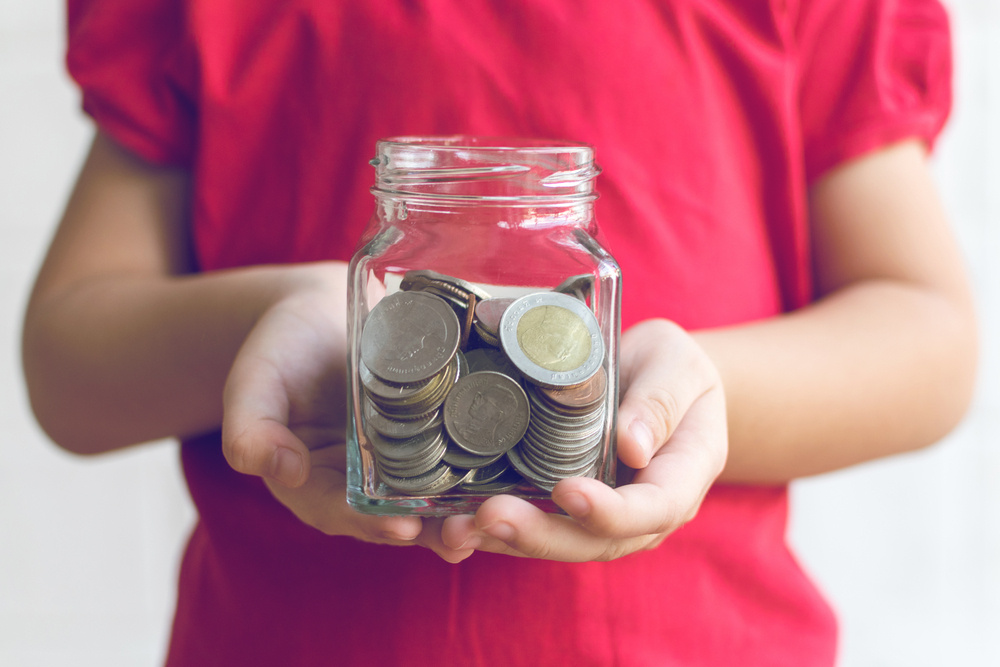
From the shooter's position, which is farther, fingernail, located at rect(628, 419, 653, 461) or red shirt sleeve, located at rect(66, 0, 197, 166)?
red shirt sleeve, located at rect(66, 0, 197, 166)

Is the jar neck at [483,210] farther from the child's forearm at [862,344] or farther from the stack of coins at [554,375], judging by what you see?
the child's forearm at [862,344]

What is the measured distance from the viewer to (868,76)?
741 millimetres

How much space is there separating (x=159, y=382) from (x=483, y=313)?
1.16 feet

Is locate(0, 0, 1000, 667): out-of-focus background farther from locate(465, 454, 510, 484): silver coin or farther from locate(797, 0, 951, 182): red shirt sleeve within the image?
locate(465, 454, 510, 484): silver coin

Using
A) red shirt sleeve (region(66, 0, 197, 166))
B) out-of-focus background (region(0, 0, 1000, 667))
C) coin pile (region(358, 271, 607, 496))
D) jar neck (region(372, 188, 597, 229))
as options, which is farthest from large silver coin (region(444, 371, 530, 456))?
out-of-focus background (region(0, 0, 1000, 667))

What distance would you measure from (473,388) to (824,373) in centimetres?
36

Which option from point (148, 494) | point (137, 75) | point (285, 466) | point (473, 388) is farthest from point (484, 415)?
point (148, 494)

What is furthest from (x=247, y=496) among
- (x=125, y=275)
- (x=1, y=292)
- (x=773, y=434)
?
(x=1, y=292)

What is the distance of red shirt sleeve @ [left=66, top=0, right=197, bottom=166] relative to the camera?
74 centimetres

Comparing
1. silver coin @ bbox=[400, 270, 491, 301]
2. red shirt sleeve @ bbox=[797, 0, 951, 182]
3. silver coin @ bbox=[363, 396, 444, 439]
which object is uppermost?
red shirt sleeve @ bbox=[797, 0, 951, 182]

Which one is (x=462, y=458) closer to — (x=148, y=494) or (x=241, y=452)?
(x=241, y=452)

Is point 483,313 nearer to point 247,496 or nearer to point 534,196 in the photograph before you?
point 534,196

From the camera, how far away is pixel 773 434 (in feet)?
2.17

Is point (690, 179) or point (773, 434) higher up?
point (690, 179)
